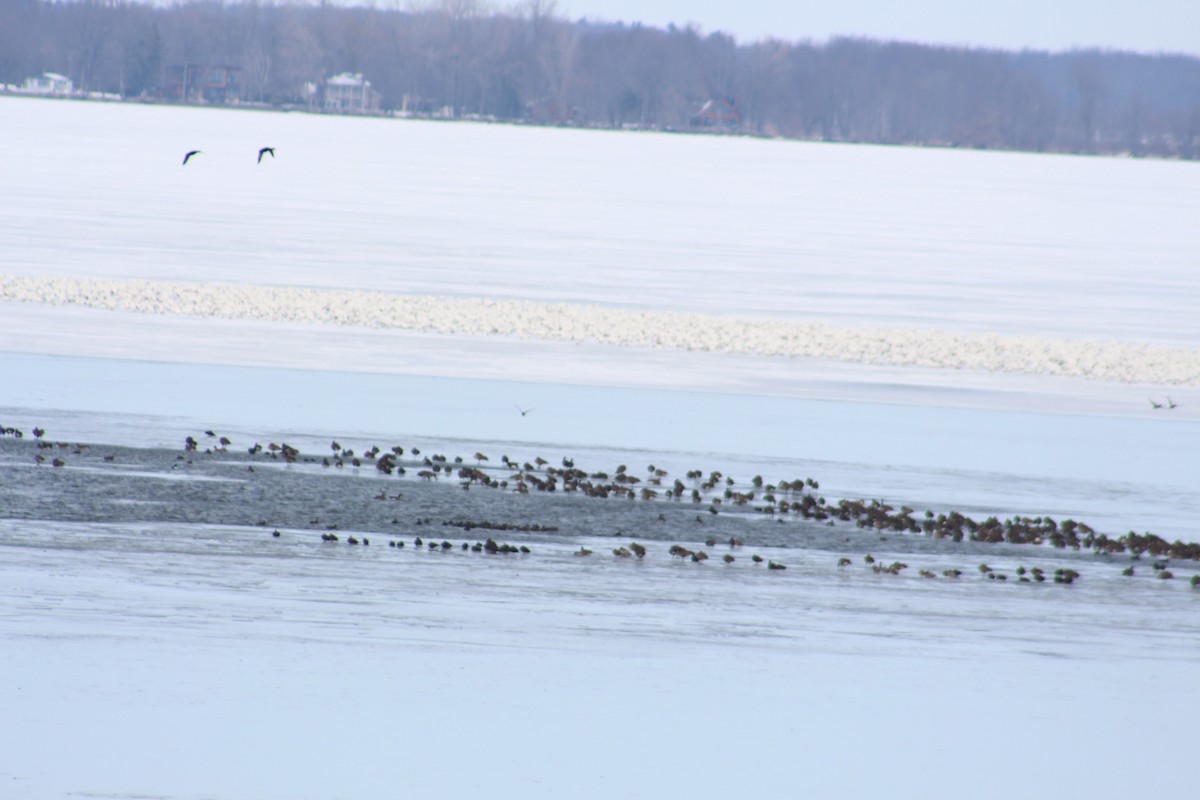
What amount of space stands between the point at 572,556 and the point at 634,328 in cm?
1234

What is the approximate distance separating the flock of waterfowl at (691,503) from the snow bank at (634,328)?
333 inches

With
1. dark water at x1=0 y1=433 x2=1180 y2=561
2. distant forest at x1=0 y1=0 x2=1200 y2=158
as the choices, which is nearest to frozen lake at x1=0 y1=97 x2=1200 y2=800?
dark water at x1=0 y1=433 x2=1180 y2=561

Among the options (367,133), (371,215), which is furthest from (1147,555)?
(367,133)

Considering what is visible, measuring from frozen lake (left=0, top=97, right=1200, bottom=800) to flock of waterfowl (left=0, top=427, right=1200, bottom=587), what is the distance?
130 mm

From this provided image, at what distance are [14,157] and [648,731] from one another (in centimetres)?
5774

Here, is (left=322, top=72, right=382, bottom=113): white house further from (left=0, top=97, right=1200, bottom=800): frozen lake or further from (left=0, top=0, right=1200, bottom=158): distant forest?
(left=0, top=97, right=1200, bottom=800): frozen lake

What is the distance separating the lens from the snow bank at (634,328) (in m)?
20.5

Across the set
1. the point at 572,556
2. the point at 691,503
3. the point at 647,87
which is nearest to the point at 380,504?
the point at 572,556

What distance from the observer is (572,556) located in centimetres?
992

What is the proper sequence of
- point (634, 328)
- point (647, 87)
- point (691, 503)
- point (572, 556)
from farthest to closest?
point (647, 87) → point (634, 328) → point (691, 503) → point (572, 556)

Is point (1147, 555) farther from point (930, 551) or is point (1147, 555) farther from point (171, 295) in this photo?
point (171, 295)

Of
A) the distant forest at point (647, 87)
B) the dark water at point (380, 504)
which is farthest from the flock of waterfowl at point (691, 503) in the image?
the distant forest at point (647, 87)

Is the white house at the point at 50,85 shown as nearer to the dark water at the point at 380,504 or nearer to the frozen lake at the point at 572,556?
the frozen lake at the point at 572,556

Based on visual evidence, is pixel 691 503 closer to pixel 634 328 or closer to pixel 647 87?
pixel 634 328
